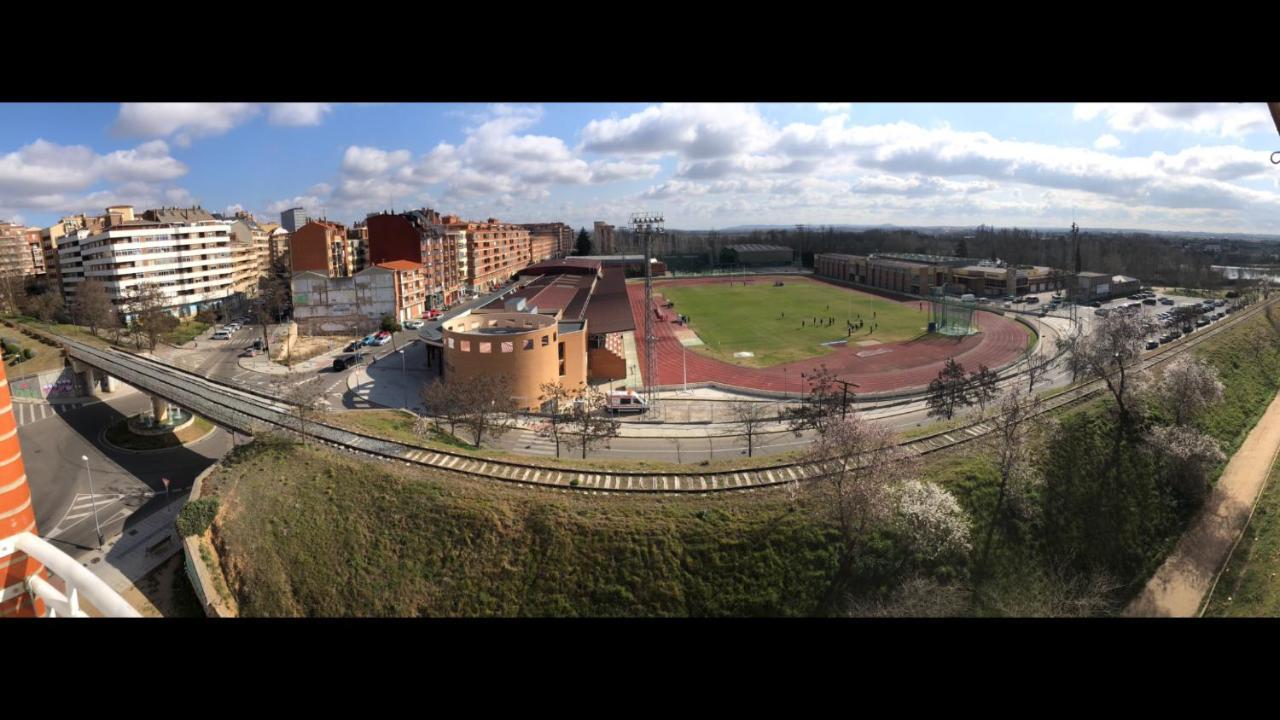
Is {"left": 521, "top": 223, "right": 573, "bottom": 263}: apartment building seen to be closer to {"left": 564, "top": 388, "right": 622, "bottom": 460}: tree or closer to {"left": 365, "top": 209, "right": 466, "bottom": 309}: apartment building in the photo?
{"left": 365, "top": 209, "right": 466, "bottom": 309}: apartment building

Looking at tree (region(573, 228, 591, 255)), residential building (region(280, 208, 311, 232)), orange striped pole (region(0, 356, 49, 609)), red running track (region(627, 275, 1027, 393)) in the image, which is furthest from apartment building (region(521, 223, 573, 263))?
orange striped pole (region(0, 356, 49, 609))

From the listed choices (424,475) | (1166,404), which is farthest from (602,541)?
(1166,404)

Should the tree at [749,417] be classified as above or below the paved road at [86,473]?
above

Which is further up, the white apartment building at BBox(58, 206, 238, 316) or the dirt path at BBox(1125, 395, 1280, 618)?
the white apartment building at BBox(58, 206, 238, 316)

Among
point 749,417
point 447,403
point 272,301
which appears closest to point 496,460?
point 447,403

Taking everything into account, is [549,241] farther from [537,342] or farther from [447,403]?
[447,403]

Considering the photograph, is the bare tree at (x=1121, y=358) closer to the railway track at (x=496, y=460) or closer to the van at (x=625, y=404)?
the railway track at (x=496, y=460)

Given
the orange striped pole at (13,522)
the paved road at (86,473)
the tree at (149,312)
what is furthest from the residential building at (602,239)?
the orange striped pole at (13,522)
